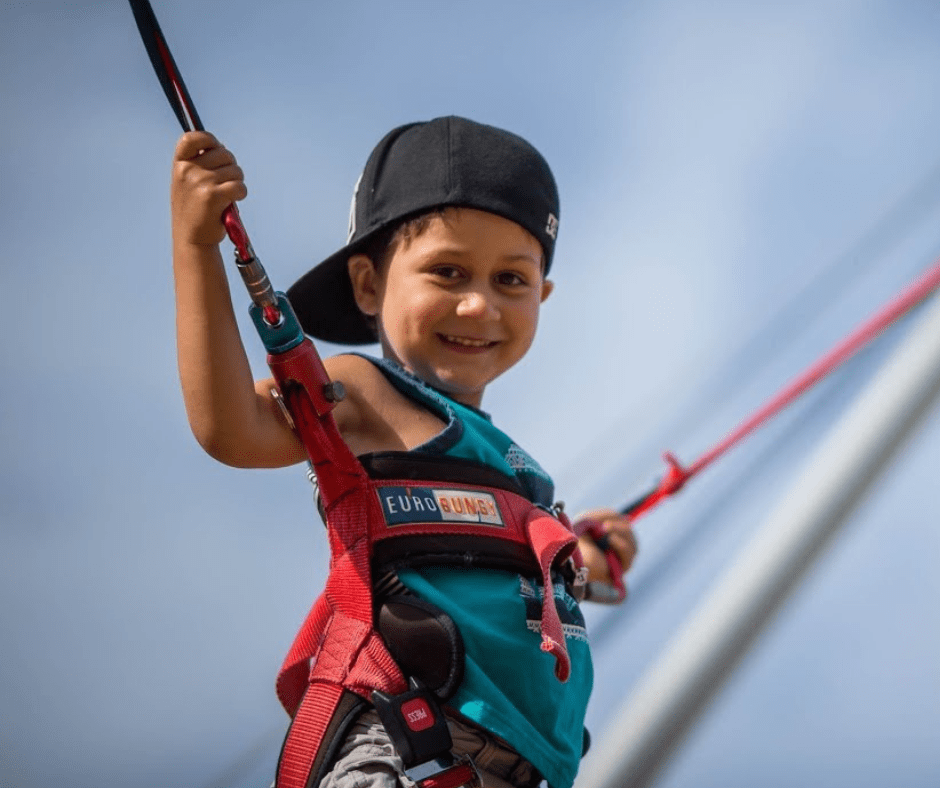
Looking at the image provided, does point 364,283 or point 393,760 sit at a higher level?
point 364,283

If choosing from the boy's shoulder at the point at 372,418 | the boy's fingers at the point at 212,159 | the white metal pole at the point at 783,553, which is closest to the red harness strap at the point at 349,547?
the boy's shoulder at the point at 372,418

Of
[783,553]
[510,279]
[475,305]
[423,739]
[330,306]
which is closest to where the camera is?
[783,553]

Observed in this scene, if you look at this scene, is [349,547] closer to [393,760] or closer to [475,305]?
[393,760]

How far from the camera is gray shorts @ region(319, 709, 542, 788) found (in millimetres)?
1595

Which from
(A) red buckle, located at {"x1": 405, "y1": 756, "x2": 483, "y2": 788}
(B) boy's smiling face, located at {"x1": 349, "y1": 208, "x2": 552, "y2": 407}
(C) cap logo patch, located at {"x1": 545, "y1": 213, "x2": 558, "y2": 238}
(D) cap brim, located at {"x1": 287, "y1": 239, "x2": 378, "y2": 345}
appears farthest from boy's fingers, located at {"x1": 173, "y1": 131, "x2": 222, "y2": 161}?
(A) red buckle, located at {"x1": 405, "y1": 756, "x2": 483, "y2": 788}

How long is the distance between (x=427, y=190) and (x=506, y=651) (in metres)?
0.79

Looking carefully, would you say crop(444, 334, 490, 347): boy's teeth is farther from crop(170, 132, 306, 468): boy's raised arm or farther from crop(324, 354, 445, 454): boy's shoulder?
crop(170, 132, 306, 468): boy's raised arm

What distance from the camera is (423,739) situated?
1583 mm

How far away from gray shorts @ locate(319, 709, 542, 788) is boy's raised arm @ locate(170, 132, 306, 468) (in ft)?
1.42

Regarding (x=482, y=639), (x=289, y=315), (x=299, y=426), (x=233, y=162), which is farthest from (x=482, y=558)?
(x=233, y=162)

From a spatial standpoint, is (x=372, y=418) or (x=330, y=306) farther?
(x=330, y=306)

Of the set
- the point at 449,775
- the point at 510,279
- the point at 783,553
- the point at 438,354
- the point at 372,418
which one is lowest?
the point at 783,553

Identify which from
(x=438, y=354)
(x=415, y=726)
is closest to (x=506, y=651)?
(x=415, y=726)

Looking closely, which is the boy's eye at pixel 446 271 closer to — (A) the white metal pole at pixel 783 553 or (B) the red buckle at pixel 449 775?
(B) the red buckle at pixel 449 775
